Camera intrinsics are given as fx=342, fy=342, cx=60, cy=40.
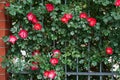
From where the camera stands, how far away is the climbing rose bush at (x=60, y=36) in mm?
3422

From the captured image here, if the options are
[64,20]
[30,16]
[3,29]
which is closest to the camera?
[64,20]

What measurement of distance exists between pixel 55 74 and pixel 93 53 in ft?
1.47

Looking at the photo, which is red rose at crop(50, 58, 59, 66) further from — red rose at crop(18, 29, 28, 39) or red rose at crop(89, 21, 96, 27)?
red rose at crop(89, 21, 96, 27)

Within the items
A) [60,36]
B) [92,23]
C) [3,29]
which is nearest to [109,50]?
[92,23]

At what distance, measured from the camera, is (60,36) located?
3.55 meters

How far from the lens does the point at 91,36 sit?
3500mm

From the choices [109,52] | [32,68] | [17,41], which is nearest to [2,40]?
[17,41]

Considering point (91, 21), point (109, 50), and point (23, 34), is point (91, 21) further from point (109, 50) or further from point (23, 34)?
point (23, 34)

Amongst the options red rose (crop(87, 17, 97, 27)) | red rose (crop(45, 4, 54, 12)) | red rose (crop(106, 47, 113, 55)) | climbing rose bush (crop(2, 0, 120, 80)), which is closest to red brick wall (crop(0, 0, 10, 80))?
climbing rose bush (crop(2, 0, 120, 80))

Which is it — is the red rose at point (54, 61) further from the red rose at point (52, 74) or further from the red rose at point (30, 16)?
the red rose at point (30, 16)

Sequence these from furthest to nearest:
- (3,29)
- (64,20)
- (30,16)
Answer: (3,29)
(30,16)
(64,20)

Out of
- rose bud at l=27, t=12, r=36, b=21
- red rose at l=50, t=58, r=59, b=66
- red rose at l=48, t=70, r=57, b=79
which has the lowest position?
red rose at l=48, t=70, r=57, b=79

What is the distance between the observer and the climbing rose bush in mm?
3422

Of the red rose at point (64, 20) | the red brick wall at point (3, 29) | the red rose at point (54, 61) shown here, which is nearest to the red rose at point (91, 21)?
the red rose at point (64, 20)
